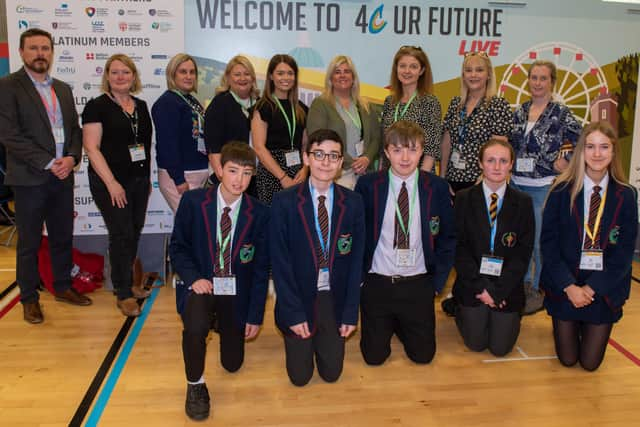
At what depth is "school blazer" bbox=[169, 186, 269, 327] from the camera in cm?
275

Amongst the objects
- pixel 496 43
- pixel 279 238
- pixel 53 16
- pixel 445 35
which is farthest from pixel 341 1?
pixel 279 238

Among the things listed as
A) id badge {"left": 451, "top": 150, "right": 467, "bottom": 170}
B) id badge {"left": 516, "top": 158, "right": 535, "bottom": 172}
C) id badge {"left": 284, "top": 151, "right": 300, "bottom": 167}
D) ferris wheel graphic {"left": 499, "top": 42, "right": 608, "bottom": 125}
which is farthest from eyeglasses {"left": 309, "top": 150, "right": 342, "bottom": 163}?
ferris wheel graphic {"left": 499, "top": 42, "right": 608, "bottom": 125}

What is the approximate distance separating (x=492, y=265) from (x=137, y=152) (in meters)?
2.39

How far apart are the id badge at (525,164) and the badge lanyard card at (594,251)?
32.1 inches

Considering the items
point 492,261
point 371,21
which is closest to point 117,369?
point 492,261

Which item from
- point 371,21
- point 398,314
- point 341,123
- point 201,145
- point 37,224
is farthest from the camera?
point 371,21

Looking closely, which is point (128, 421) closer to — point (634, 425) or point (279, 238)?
point (279, 238)

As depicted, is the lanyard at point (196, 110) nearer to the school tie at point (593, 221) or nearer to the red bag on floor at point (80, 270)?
the red bag on floor at point (80, 270)

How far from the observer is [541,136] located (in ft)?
12.4

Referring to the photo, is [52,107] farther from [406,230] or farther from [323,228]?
[406,230]

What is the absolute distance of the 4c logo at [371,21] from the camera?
16.2 feet

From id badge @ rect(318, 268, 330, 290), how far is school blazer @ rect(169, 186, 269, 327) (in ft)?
0.90

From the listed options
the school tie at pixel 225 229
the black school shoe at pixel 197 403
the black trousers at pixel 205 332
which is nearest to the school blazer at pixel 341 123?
the school tie at pixel 225 229

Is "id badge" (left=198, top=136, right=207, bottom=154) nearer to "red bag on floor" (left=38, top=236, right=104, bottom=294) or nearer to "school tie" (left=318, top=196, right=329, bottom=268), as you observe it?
"red bag on floor" (left=38, top=236, right=104, bottom=294)
